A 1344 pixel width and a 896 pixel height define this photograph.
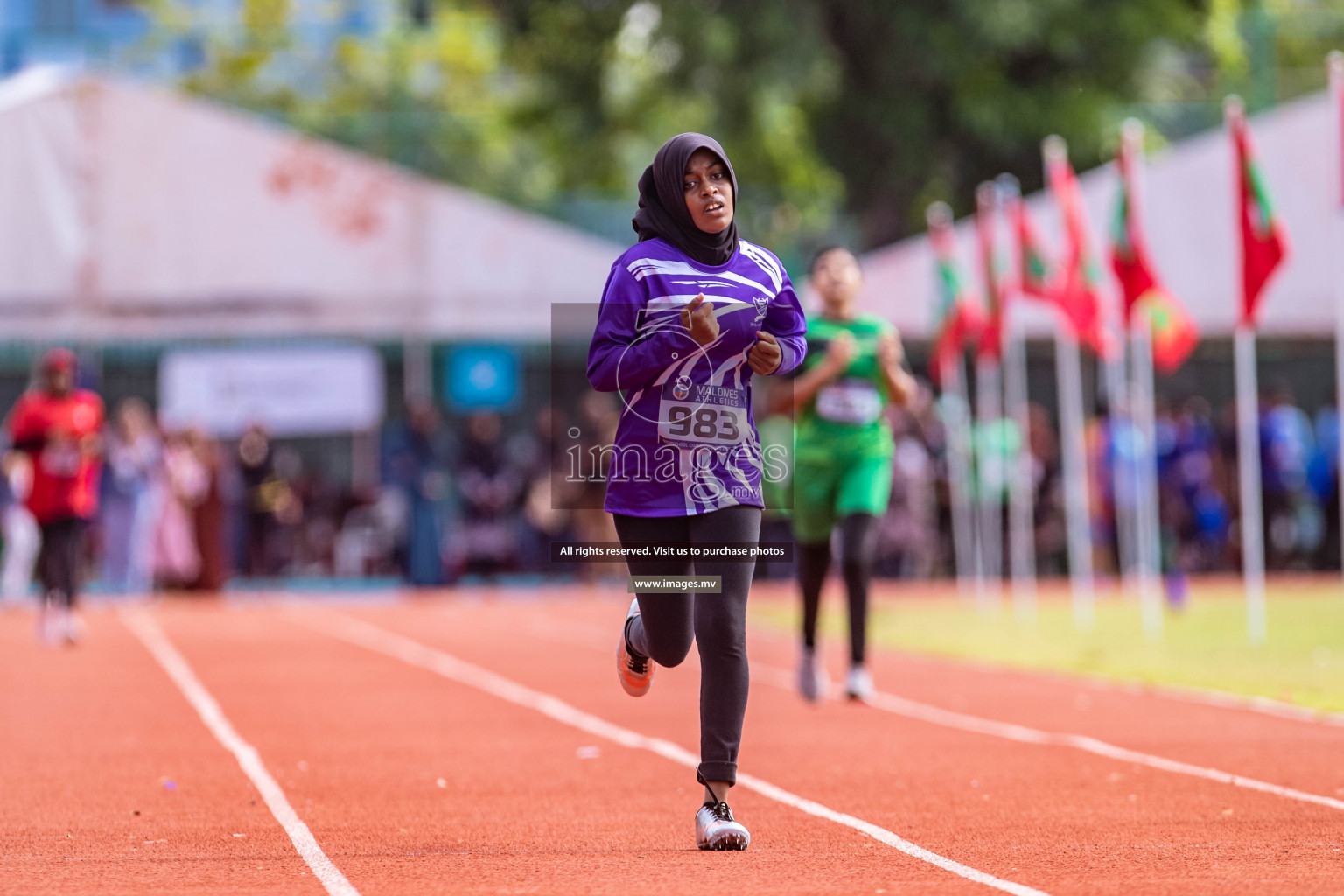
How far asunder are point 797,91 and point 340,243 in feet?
27.6

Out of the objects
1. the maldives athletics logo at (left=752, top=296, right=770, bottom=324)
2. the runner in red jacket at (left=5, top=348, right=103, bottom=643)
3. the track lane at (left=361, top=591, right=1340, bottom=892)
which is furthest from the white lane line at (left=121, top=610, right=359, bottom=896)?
the maldives athletics logo at (left=752, top=296, right=770, bottom=324)

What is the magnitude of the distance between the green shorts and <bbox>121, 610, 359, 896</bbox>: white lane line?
3031 mm

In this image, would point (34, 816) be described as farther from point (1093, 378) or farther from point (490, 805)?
point (1093, 378)

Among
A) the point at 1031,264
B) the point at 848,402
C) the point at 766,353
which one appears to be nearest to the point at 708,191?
the point at 766,353

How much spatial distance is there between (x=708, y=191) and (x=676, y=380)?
1.89 feet

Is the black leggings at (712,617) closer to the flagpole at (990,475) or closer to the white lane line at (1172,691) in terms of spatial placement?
the white lane line at (1172,691)

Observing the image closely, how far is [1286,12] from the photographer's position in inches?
1783

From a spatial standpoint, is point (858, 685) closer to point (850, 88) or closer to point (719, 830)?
point (719, 830)

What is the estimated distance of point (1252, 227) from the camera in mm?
15344

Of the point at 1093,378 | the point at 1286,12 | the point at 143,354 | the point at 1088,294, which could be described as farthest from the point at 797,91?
the point at 1286,12

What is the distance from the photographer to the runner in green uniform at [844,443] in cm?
1076

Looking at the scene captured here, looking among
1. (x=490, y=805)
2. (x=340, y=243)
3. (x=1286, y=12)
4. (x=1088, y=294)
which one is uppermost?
(x=1286, y=12)

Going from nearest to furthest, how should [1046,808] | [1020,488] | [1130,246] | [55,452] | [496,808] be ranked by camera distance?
[1046,808]
[496,808]
[55,452]
[1130,246]
[1020,488]

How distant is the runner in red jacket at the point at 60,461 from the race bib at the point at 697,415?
1035cm
